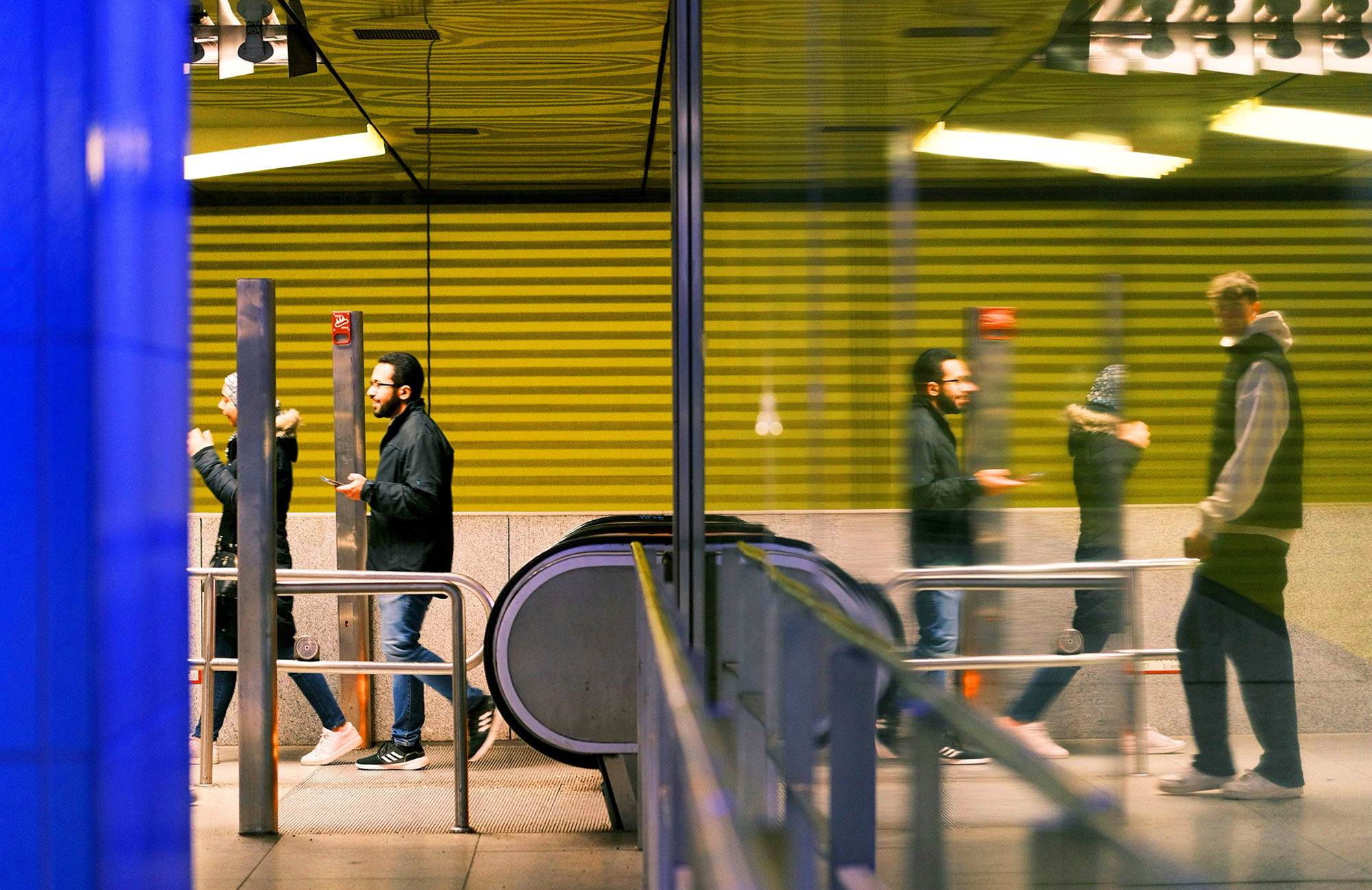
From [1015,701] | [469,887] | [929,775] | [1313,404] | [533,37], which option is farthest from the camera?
[533,37]

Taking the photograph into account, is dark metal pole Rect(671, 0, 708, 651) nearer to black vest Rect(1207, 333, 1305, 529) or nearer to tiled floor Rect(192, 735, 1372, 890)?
tiled floor Rect(192, 735, 1372, 890)

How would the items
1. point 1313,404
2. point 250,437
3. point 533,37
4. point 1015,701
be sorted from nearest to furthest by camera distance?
point 1313,404 < point 1015,701 < point 250,437 < point 533,37

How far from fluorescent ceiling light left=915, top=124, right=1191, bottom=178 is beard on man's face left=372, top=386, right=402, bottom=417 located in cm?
449

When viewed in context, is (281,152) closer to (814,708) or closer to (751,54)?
(751,54)

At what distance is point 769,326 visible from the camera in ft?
11.4

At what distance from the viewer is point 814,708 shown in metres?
2.11

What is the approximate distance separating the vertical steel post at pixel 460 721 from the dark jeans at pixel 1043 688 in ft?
11.8

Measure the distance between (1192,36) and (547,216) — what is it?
8184mm

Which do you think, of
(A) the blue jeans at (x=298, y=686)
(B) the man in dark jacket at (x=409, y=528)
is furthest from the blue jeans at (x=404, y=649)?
(A) the blue jeans at (x=298, y=686)

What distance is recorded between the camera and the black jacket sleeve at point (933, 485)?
135cm

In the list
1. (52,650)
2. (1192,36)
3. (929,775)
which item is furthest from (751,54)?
(1192,36)

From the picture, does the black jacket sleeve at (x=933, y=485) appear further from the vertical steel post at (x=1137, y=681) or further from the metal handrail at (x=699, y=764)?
the vertical steel post at (x=1137, y=681)

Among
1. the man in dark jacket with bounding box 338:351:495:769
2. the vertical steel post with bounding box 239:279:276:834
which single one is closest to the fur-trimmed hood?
the vertical steel post with bounding box 239:279:276:834

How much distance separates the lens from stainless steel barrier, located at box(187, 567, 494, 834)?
14.3ft
